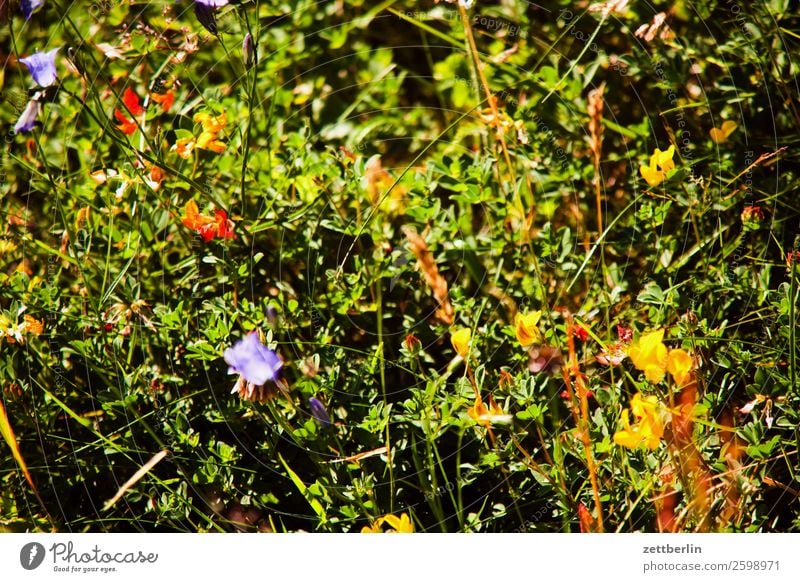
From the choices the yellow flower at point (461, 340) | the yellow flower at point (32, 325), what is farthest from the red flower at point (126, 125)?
the yellow flower at point (461, 340)

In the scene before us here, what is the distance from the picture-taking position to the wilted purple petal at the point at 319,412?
0.79m

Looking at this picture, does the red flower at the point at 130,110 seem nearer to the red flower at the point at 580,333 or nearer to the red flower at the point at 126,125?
the red flower at the point at 126,125

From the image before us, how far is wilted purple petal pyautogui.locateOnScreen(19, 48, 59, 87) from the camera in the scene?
0.89 meters

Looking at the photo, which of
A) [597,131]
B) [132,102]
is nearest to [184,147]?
[132,102]

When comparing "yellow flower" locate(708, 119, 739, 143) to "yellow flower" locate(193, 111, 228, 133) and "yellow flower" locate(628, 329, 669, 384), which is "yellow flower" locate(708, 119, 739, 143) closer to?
"yellow flower" locate(628, 329, 669, 384)

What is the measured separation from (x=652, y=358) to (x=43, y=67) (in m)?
0.76

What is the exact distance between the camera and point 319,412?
2.62 feet

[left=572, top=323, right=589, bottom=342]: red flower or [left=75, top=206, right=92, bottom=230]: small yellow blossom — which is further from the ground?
[left=75, top=206, right=92, bottom=230]: small yellow blossom
